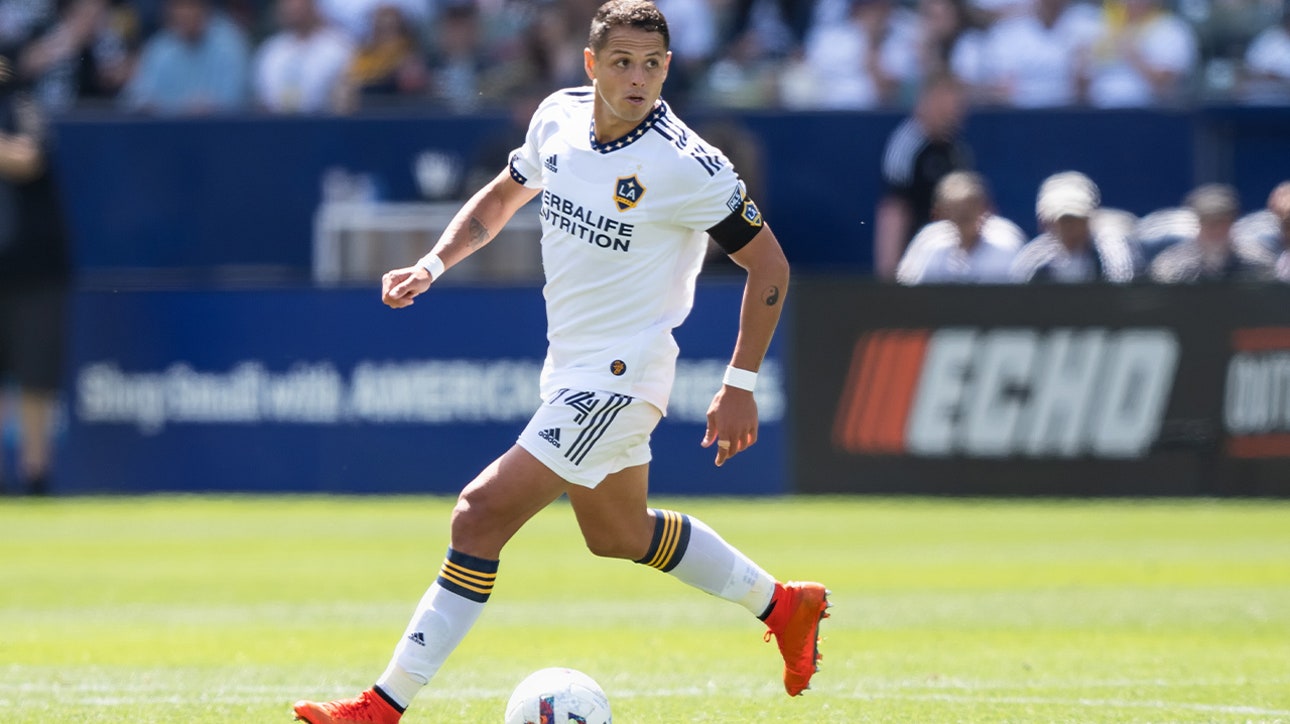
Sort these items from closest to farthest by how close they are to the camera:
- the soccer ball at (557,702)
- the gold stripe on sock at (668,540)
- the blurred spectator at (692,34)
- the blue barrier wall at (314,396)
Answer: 1. the soccer ball at (557,702)
2. the gold stripe on sock at (668,540)
3. the blue barrier wall at (314,396)
4. the blurred spectator at (692,34)

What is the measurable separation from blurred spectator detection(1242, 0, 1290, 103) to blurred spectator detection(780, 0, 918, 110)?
3.10 m

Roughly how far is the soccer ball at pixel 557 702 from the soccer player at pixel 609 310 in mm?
344

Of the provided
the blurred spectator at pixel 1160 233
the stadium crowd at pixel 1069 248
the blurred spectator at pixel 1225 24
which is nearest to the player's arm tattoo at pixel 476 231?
the stadium crowd at pixel 1069 248

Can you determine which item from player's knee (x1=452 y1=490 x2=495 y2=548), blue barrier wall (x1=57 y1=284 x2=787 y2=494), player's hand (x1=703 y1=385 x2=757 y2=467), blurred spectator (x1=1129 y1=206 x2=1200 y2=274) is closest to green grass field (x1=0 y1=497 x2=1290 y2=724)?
blue barrier wall (x1=57 y1=284 x2=787 y2=494)

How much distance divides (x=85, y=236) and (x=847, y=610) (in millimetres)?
11353

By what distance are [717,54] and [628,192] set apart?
44.6 ft

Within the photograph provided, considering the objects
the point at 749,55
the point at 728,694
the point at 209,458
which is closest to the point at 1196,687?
the point at 728,694

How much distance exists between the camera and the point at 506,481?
6.29m

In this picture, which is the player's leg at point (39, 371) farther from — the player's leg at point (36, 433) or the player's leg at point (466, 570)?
the player's leg at point (466, 570)

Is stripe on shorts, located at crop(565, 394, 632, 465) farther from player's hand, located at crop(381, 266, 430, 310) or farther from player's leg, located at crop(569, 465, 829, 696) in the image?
player's hand, located at crop(381, 266, 430, 310)

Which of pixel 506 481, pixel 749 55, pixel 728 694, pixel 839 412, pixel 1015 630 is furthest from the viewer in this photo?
pixel 749 55

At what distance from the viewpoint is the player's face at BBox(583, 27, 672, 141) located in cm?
625

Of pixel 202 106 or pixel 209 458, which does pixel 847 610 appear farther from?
pixel 202 106

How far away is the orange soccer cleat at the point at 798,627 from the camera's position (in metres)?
6.94
